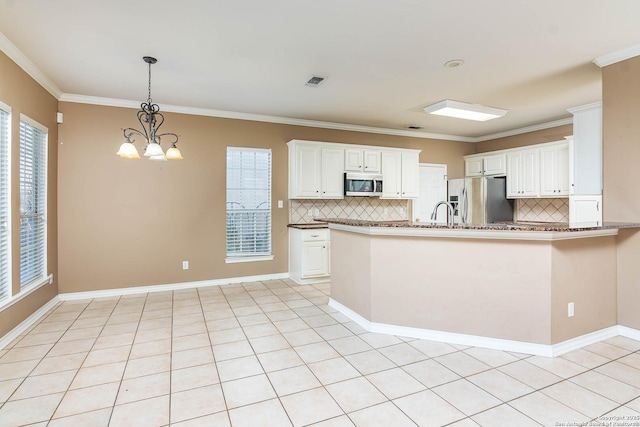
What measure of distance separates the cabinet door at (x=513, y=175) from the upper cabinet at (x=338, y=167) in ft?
5.27

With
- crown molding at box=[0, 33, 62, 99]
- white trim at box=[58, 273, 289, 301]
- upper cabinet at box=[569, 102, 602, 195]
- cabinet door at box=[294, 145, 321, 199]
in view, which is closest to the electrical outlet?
upper cabinet at box=[569, 102, 602, 195]

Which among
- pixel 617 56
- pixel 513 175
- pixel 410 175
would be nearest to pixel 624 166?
pixel 617 56

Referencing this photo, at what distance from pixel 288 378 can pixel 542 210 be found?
552cm

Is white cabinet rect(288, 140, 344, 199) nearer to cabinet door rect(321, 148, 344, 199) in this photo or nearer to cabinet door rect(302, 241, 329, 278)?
cabinet door rect(321, 148, 344, 199)

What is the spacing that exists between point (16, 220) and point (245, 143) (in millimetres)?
2881

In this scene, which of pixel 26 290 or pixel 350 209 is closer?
pixel 26 290

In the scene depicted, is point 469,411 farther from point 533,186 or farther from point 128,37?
point 533,186

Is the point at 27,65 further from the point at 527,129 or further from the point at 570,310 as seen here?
the point at 527,129

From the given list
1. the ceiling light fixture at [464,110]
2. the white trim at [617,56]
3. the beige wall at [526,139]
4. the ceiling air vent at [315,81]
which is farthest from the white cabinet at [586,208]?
the ceiling air vent at [315,81]

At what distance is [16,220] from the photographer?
3109mm

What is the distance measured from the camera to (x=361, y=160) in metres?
5.60

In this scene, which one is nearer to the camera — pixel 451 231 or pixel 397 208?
pixel 451 231

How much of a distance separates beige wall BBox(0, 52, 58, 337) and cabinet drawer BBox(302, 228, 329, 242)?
318 centimetres

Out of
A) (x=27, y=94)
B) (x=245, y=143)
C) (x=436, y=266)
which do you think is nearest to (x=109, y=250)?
(x=27, y=94)
